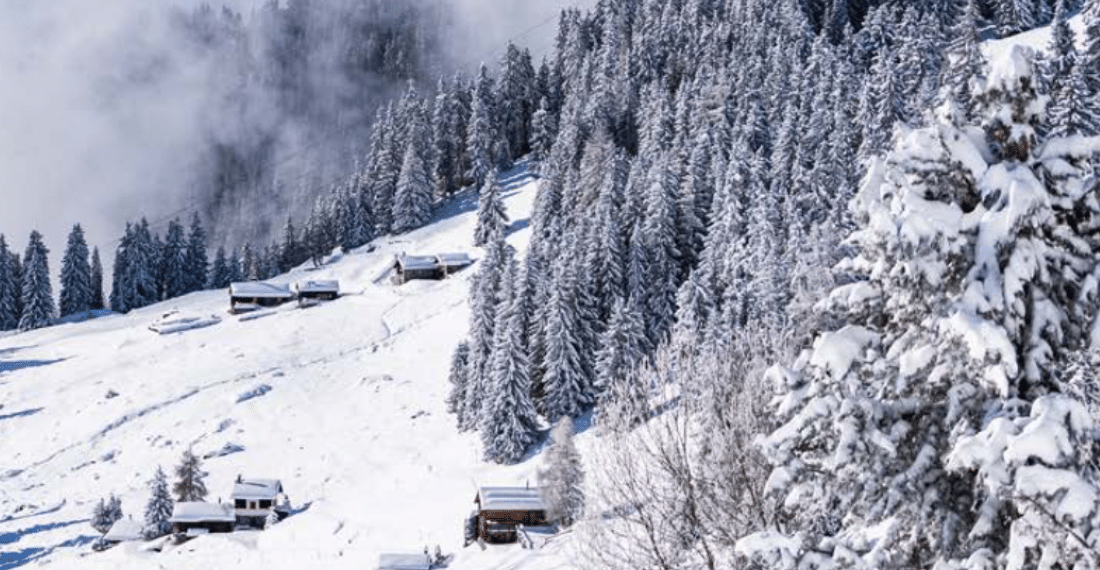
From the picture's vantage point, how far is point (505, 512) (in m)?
52.4

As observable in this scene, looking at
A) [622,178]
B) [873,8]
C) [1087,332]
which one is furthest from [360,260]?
[1087,332]

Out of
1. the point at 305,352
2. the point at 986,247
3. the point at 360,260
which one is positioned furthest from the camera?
the point at 360,260

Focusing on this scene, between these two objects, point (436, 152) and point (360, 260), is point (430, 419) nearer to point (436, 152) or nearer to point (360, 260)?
point (360, 260)

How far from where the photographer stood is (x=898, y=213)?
8.87 metres

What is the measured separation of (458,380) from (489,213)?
36.9m

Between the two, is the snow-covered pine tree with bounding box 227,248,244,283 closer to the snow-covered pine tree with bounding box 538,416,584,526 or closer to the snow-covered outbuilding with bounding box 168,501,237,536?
the snow-covered outbuilding with bounding box 168,501,237,536

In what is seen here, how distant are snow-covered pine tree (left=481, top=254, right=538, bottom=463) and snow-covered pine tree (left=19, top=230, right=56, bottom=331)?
69.8m

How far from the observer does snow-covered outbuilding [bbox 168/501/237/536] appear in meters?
62.3

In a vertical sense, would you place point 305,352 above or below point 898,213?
below

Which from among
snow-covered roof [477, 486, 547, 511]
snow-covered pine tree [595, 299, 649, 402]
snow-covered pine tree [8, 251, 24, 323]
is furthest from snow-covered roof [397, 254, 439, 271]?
snow-covered roof [477, 486, 547, 511]

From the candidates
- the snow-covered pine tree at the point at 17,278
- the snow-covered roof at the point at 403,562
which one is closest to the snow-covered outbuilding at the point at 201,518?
the snow-covered roof at the point at 403,562

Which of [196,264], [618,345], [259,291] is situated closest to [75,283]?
[196,264]

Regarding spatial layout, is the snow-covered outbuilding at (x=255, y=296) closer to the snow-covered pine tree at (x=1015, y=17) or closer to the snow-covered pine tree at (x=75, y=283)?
the snow-covered pine tree at (x=75, y=283)

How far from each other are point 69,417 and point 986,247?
268 ft
